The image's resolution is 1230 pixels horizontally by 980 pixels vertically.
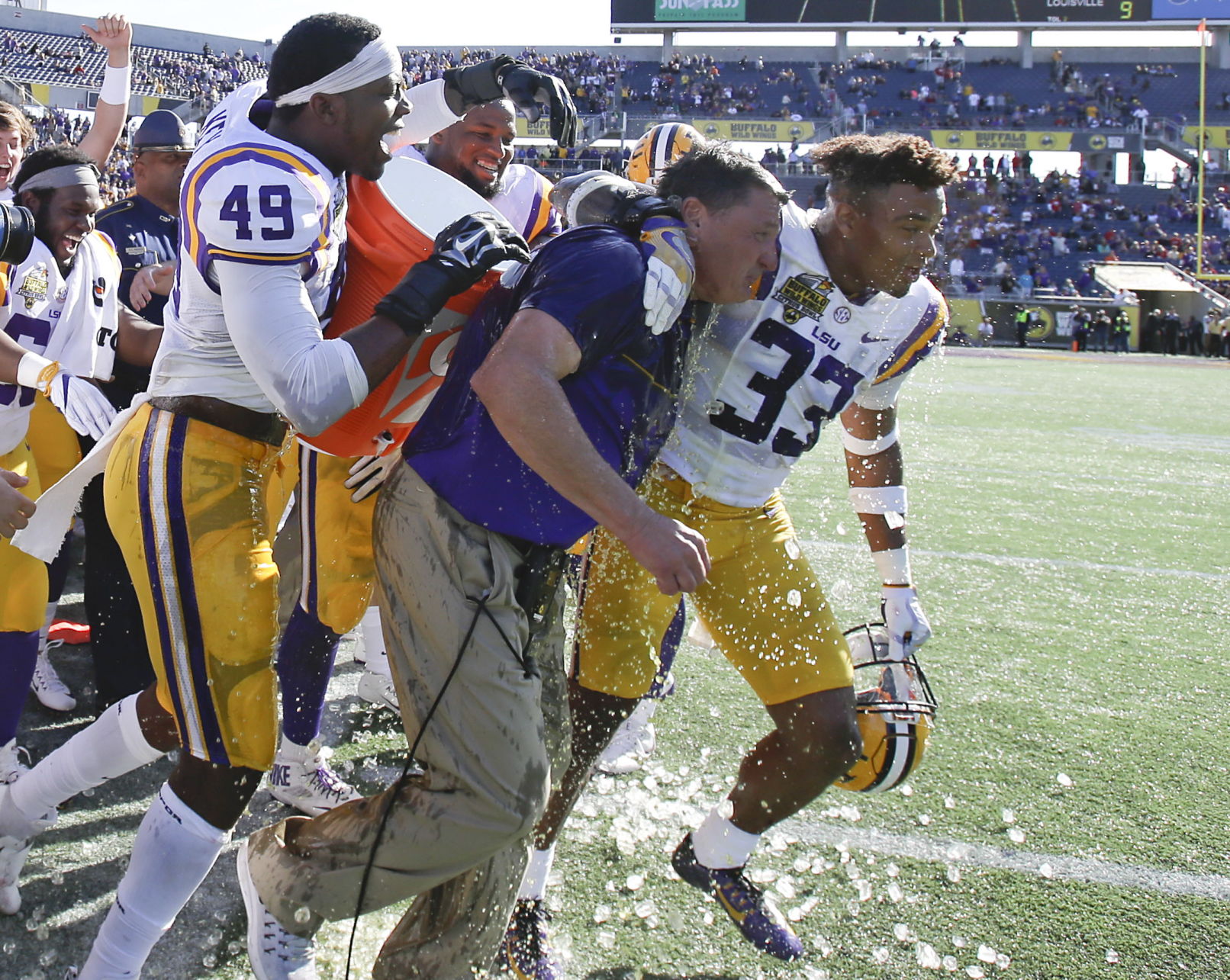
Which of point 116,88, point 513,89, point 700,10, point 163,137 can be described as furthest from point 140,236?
point 700,10

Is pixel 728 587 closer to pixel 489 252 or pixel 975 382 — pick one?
pixel 489 252

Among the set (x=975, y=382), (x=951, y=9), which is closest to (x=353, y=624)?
(x=975, y=382)

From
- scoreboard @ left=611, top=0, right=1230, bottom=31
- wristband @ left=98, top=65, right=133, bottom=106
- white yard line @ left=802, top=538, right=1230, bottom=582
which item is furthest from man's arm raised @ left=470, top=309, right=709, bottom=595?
scoreboard @ left=611, top=0, right=1230, bottom=31

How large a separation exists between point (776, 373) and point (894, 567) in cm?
74

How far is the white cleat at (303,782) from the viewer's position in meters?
2.90

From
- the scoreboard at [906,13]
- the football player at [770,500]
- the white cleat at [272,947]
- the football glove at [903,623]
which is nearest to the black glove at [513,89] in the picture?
the football player at [770,500]

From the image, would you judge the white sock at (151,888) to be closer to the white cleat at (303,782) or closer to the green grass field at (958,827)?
the green grass field at (958,827)

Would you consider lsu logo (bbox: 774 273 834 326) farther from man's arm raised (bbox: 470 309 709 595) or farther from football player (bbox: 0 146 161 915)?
football player (bbox: 0 146 161 915)

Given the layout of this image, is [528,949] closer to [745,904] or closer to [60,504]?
[745,904]

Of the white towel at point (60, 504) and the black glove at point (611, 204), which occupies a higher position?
the black glove at point (611, 204)

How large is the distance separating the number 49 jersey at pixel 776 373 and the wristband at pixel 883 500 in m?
0.41

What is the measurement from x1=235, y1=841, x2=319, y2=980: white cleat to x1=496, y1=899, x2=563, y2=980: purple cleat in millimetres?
424

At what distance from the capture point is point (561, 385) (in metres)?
1.87

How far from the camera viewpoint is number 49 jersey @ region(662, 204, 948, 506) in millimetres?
2570
